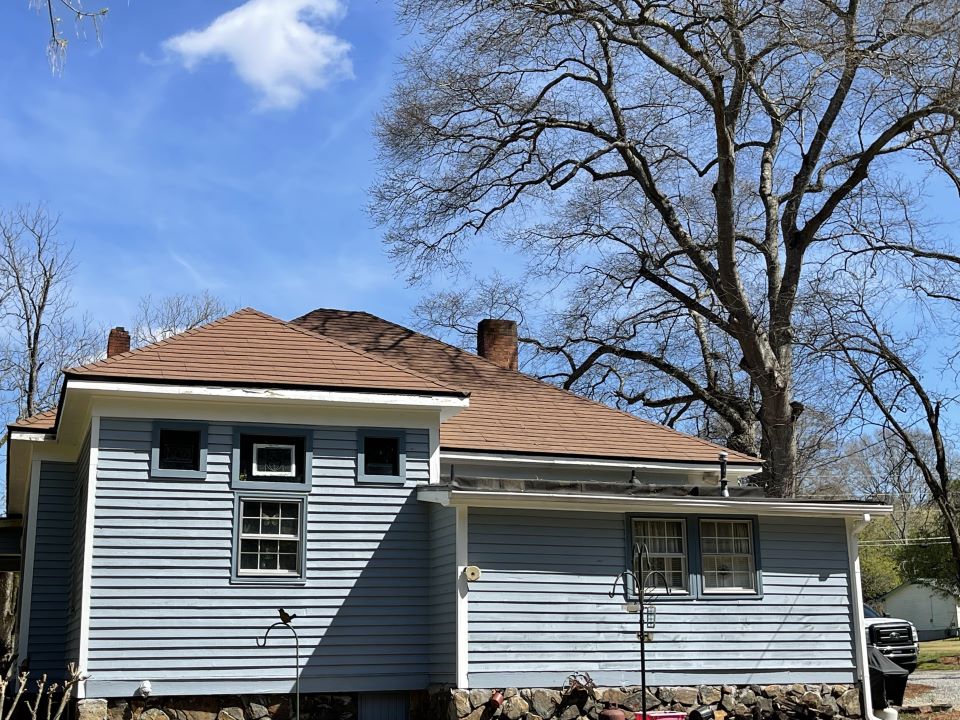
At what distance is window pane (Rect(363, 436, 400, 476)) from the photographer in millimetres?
15234

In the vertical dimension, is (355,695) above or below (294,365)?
below

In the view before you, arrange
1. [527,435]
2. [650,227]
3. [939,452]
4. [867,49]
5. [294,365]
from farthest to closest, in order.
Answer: [650,227], [939,452], [867,49], [527,435], [294,365]

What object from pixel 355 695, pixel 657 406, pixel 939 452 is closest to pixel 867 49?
pixel 939 452

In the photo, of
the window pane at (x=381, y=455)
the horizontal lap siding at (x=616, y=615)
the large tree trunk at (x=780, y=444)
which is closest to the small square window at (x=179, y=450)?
the window pane at (x=381, y=455)

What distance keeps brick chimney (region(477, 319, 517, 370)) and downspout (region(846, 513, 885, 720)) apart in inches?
295

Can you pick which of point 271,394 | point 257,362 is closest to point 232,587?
A: point 271,394

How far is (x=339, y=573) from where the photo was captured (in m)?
14.7

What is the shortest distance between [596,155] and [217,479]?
1252 centimetres

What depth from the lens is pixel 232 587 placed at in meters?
14.2

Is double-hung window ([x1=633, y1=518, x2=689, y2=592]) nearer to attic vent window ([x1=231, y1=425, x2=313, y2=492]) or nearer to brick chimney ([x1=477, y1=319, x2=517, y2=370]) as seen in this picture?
attic vent window ([x1=231, y1=425, x2=313, y2=492])

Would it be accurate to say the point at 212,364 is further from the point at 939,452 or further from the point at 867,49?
the point at 939,452

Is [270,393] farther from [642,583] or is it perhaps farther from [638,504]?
[642,583]

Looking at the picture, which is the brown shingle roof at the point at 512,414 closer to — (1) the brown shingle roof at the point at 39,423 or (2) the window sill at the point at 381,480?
(2) the window sill at the point at 381,480

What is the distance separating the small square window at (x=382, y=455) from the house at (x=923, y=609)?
161 feet
